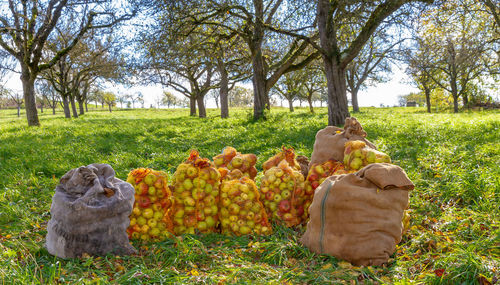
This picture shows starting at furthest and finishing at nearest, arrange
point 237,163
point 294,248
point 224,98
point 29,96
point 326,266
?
point 224,98, point 29,96, point 237,163, point 294,248, point 326,266

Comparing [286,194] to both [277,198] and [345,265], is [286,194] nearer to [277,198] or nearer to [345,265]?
[277,198]

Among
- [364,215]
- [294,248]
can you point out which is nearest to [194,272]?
[294,248]

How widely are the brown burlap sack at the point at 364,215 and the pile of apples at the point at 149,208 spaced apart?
1524 millimetres

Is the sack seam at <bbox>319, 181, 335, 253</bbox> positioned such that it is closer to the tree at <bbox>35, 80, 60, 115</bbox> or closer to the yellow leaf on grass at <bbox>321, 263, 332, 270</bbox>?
the yellow leaf on grass at <bbox>321, 263, 332, 270</bbox>

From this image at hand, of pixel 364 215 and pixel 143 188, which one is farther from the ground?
pixel 143 188

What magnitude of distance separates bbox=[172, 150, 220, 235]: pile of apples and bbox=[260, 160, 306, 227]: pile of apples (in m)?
0.62

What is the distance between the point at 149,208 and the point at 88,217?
57 cm

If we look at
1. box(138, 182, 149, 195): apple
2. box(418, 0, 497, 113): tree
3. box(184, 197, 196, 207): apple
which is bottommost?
box(184, 197, 196, 207): apple

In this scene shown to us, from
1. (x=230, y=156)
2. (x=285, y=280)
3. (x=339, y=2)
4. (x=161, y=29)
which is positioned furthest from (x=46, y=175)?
(x=339, y=2)

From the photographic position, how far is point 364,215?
257 cm

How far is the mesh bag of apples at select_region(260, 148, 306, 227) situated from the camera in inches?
130

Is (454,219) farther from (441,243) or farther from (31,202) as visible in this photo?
(31,202)

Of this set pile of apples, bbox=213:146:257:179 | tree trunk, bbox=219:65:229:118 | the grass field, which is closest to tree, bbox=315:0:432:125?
the grass field

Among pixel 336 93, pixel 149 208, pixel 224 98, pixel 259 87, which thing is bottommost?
pixel 149 208
